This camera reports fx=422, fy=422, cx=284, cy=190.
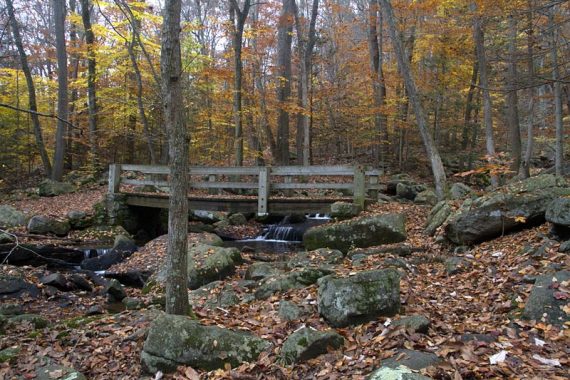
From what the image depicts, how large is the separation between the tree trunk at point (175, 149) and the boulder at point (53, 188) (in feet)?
47.8

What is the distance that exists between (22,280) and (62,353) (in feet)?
15.6

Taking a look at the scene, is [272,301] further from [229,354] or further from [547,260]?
[547,260]

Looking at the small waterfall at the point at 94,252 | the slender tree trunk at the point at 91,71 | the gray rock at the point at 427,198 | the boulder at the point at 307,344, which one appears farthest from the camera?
the slender tree trunk at the point at 91,71

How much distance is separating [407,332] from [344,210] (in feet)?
21.3

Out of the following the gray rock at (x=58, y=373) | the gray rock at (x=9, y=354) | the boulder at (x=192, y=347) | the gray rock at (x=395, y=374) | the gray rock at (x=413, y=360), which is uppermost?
the gray rock at (x=395, y=374)

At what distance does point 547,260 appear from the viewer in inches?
223

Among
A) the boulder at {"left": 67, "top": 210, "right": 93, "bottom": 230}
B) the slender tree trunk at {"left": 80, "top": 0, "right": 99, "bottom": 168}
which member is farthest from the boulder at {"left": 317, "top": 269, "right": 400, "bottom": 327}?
the slender tree trunk at {"left": 80, "top": 0, "right": 99, "bottom": 168}

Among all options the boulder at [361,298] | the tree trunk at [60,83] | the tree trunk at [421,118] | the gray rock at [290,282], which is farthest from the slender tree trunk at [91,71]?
the boulder at [361,298]

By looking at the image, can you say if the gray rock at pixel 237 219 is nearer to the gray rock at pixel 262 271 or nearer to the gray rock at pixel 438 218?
the gray rock at pixel 262 271

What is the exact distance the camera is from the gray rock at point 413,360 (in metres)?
3.56

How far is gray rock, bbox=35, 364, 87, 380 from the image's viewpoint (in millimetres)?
4355

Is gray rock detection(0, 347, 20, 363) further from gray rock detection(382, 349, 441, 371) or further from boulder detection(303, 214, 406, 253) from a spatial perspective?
boulder detection(303, 214, 406, 253)

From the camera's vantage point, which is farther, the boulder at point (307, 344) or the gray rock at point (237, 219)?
the gray rock at point (237, 219)

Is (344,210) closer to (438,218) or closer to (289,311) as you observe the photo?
(438,218)
